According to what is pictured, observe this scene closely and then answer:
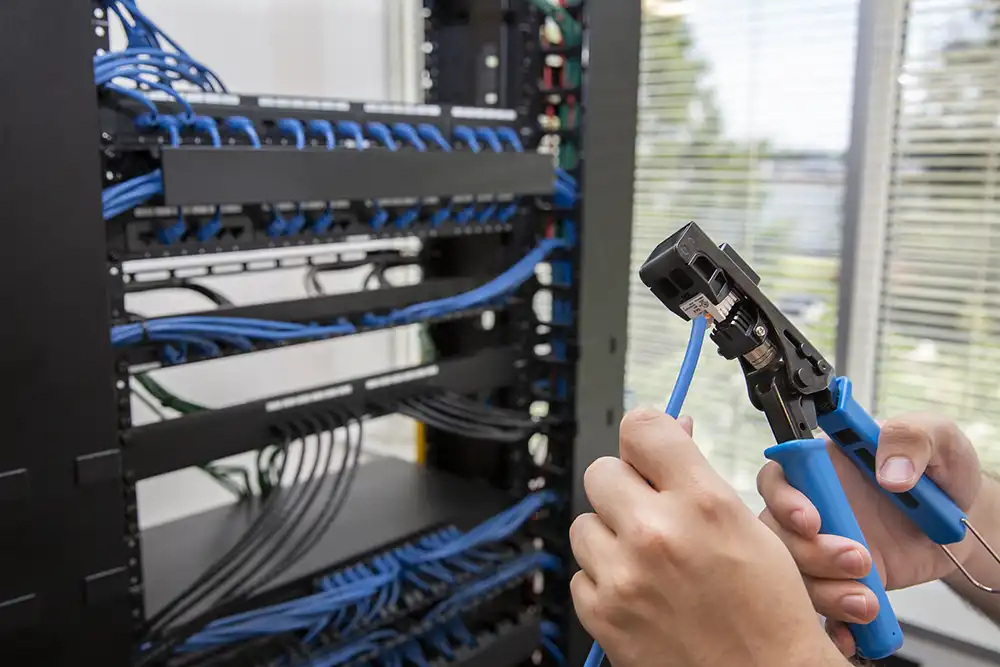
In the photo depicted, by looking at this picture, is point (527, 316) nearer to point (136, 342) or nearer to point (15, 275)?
point (136, 342)

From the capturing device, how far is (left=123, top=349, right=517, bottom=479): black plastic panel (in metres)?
0.85

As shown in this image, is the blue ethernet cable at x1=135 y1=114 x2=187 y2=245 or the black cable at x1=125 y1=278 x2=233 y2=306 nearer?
the blue ethernet cable at x1=135 y1=114 x2=187 y2=245

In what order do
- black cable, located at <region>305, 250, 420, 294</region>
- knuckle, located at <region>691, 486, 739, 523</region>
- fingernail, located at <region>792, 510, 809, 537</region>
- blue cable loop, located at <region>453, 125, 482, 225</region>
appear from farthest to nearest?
black cable, located at <region>305, 250, 420, 294</region>
blue cable loop, located at <region>453, 125, 482, 225</region>
fingernail, located at <region>792, 510, 809, 537</region>
knuckle, located at <region>691, 486, 739, 523</region>

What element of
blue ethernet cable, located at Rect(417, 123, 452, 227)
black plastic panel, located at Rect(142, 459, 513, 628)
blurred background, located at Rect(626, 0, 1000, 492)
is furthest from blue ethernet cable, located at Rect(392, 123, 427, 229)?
blurred background, located at Rect(626, 0, 1000, 492)

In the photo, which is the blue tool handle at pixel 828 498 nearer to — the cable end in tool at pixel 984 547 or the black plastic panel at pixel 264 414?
the cable end in tool at pixel 984 547

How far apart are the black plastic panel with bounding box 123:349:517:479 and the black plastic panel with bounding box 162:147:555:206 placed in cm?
25

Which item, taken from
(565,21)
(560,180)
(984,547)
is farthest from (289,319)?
(984,547)

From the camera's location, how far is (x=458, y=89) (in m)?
1.33

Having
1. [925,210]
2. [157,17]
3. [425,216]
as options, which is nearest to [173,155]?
[425,216]

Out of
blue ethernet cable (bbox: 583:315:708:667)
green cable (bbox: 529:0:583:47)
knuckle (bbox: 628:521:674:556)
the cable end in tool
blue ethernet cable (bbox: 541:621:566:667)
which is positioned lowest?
blue ethernet cable (bbox: 541:621:566:667)

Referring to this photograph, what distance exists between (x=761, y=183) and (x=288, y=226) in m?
1.31

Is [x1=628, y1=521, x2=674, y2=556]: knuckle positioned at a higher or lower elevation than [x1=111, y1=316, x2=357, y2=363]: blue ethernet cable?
lower

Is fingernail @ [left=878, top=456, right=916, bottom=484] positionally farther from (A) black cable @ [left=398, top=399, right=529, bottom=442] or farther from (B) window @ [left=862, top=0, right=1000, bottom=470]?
(B) window @ [left=862, top=0, right=1000, bottom=470]

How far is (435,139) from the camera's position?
3.50 ft
